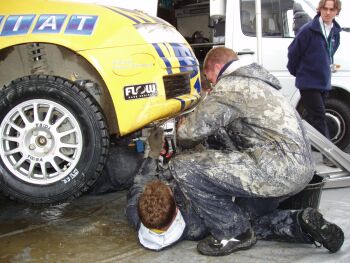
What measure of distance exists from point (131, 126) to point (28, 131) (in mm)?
661

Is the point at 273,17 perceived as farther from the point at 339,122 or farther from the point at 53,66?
the point at 53,66

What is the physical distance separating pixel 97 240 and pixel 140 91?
96 centimetres

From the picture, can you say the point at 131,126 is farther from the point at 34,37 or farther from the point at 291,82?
the point at 291,82

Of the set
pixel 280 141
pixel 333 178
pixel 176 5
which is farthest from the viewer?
pixel 176 5

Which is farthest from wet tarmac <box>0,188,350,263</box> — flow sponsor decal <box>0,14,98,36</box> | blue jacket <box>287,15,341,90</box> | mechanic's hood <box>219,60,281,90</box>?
flow sponsor decal <box>0,14,98,36</box>

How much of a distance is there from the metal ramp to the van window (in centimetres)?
164

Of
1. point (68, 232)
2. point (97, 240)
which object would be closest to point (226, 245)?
point (97, 240)

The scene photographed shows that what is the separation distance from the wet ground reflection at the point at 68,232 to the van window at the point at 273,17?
2.53 metres

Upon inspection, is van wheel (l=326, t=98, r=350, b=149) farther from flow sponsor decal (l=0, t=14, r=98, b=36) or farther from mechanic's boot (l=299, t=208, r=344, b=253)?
flow sponsor decal (l=0, t=14, r=98, b=36)

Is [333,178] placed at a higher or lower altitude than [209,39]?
lower

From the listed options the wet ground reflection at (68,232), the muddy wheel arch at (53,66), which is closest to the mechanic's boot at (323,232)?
the wet ground reflection at (68,232)

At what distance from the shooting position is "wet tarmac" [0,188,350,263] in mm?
2551

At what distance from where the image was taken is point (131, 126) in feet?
9.43

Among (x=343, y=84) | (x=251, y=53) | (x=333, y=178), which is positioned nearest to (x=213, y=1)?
(x=251, y=53)
